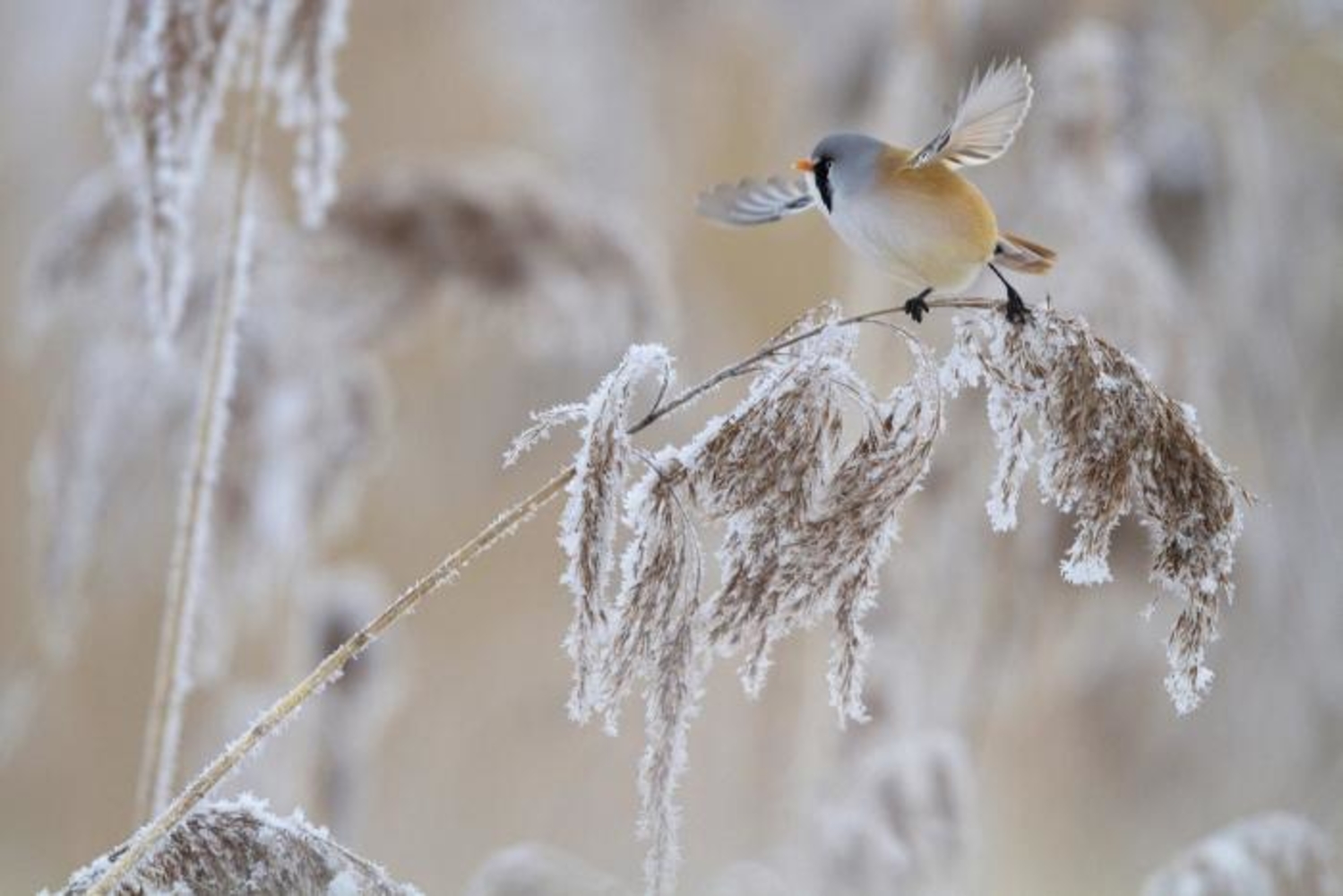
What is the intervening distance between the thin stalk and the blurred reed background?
35cm

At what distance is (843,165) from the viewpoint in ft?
1.99

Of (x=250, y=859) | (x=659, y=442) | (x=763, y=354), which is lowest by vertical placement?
(x=250, y=859)

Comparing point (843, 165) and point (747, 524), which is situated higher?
point (843, 165)

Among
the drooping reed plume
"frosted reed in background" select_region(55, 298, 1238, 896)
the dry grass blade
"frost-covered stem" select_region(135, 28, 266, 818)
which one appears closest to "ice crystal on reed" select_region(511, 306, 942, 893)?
"frosted reed in background" select_region(55, 298, 1238, 896)

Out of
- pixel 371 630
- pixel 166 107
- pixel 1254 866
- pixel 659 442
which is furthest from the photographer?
pixel 659 442

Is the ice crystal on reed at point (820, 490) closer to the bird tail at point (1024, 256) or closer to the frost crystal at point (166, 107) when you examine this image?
the bird tail at point (1024, 256)

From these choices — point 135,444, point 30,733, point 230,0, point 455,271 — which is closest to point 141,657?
point 30,733

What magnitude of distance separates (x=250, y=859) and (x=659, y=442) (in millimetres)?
1255

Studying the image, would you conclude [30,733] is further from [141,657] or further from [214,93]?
[214,93]

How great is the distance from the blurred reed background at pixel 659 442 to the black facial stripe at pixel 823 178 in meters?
0.26

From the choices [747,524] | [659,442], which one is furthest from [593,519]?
[659,442]

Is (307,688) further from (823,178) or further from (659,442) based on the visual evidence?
(659,442)

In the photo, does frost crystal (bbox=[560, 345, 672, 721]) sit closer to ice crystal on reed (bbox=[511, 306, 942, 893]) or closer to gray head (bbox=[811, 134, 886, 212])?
ice crystal on reed (bbox=[511, 306, 942, 893])

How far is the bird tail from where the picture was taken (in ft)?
1.97
